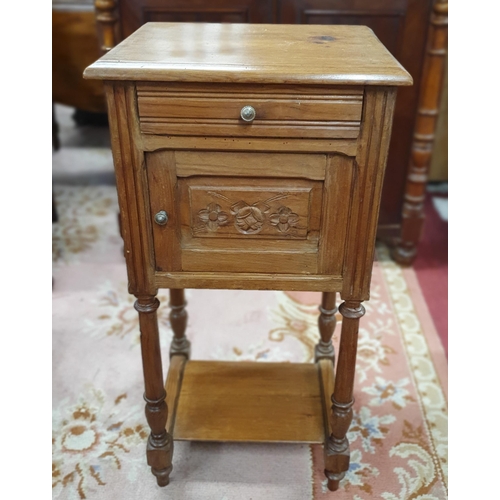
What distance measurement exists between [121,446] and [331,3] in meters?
1.37

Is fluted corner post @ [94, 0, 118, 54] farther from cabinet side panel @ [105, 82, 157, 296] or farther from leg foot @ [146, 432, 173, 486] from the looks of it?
leg foot @ [146, 432, 173, 486]

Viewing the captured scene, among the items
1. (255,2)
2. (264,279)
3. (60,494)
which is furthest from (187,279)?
(255,2)

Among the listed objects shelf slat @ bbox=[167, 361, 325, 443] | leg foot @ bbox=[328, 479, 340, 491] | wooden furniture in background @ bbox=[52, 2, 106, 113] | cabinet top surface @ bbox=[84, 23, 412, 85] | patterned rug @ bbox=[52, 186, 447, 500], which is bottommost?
patterned rug @ bbox=[52, 186, 447, 500]

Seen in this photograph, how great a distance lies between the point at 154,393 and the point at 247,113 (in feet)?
1.96

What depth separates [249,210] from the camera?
0.89 m

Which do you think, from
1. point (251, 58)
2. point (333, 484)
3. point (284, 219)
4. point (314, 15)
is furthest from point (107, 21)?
point (333, 484)

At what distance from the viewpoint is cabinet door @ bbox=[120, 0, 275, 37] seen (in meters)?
1.58

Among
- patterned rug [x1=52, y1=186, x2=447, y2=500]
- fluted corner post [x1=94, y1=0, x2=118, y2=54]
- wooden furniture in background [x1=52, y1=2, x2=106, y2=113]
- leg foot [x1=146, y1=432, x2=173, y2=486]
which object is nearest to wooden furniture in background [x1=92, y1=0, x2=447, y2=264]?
fluted corner post [x1=94, y1=0, x2=118, y2=54]

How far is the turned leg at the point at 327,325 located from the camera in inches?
52.7

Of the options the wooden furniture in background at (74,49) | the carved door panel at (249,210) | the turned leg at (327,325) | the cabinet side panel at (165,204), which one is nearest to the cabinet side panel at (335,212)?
the carved door panel at (249,210)

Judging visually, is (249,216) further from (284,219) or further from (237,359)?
(237,359)

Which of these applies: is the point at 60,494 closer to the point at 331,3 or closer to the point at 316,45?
the point at 316,45

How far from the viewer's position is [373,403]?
1.39 meters

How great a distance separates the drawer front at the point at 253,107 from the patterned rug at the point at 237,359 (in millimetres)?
778
